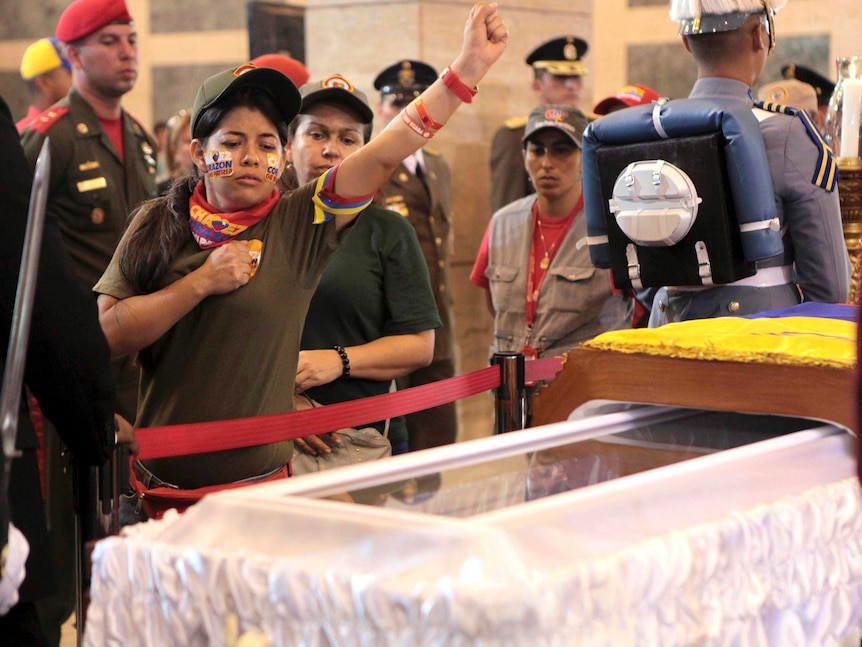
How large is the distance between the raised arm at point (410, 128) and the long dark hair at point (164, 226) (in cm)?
29

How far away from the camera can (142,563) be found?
174cm

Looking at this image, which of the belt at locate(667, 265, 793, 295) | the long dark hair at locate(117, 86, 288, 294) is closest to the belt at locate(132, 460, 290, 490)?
the long dark hair at locate(117, 86, 288, 294)

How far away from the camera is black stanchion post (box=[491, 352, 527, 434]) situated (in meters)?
3.25

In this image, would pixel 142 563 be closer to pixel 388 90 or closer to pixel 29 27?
pixel 388 90

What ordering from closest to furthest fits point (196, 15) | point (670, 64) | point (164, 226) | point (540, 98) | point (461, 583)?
point (461, 583)
point (164, 226)
point (540, 98)
point (670, 64)
point (196, 15)

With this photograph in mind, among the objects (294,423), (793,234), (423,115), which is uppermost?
(423,115)

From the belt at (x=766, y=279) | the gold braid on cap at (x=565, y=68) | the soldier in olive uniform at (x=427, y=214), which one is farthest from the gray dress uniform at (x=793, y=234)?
the gold braid on cap at (x=565, y=68)

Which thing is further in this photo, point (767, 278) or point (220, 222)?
point (767, 278)

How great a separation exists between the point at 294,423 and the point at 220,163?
23.8 inches

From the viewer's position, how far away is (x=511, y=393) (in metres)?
3.25

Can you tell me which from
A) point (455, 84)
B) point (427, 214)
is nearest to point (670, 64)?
point (427, 214)

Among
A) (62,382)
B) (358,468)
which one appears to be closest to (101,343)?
(62,382)

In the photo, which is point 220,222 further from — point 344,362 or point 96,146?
point 96,146

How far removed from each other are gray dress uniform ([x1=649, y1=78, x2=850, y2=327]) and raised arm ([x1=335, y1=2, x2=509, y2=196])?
0.80 m
